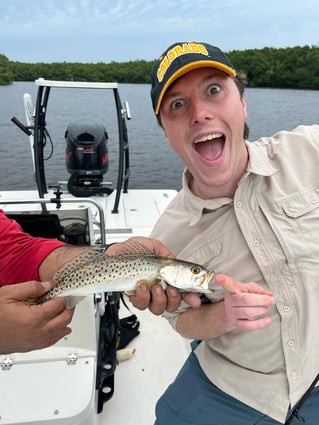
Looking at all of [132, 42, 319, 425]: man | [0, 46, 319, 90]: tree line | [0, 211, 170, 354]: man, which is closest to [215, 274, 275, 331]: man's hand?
[132, 42, 319, 425]: man

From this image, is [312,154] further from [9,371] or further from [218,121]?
[9,371]

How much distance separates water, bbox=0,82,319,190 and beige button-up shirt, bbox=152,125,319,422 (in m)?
9.85

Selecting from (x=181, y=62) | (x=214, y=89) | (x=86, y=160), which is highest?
(x=181, y=62)

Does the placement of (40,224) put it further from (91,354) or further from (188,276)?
(188,276)

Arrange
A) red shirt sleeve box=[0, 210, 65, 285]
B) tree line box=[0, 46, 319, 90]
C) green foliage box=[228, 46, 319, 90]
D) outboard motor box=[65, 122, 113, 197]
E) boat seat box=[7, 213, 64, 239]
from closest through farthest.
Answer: red shirt sleeve box=[0, 210, 65, 285] < boat seat box=[7, 213, 64, 239] < outboard motor box=[65, 122, 113, 197] < tree line box=[0, 46, 319, 90] < green foliage box=[228, 46, 319, 90]

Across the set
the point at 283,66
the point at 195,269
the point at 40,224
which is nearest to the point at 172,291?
the point at 195,269

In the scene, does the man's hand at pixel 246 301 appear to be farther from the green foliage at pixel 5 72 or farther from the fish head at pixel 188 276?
the green foliage at pixel 5 72

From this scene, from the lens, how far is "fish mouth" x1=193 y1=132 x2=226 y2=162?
5.84 feet

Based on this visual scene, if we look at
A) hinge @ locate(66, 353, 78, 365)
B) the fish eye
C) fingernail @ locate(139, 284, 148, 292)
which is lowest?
hinge @ locate(66, 353, 78, 365)

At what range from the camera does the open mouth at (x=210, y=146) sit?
1785 millimetres

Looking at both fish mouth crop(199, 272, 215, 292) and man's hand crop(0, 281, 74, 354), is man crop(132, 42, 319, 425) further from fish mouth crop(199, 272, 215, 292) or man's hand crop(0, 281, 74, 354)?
man's hand crop(0, 281, 74, 354)

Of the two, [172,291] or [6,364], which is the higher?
[172,291]

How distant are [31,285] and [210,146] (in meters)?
1.03

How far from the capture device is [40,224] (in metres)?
3.32
